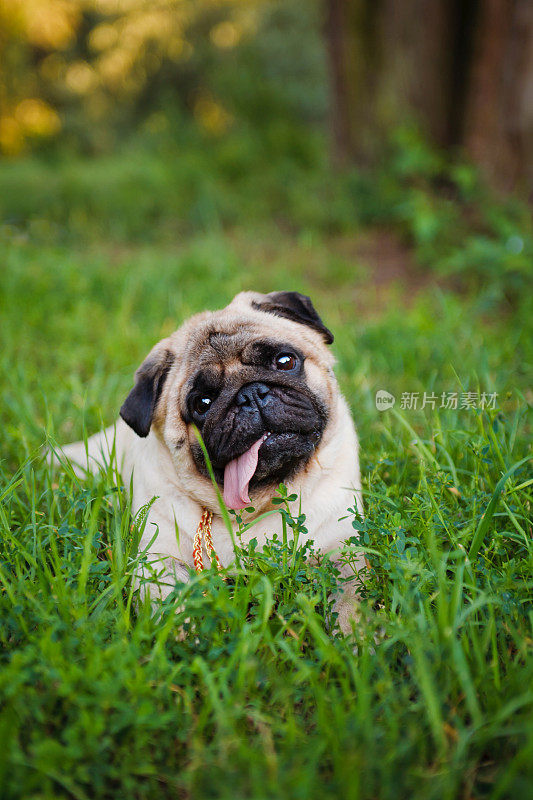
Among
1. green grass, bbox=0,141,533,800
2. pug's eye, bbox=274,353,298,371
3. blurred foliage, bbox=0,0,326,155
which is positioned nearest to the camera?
green grass, bbox=0,141,533,800

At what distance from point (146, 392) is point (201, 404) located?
0.27 m

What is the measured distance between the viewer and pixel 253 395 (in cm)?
245

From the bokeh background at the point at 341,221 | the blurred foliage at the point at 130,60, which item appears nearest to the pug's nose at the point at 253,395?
the bokeh background at the point at 341,221

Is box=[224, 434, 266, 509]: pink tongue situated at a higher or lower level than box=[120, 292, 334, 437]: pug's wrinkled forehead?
lower

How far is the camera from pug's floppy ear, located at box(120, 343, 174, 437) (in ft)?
8.28

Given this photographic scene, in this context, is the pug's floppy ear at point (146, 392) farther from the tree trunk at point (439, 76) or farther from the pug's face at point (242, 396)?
the tree trunk at point (439, 76)

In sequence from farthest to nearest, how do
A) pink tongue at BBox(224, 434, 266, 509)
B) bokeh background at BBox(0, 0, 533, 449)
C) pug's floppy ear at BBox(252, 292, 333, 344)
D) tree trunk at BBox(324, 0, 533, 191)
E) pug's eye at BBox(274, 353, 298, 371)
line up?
tree trunk at BBox(324, 0, 533, 191), bokeh background at BBox(0, 0, 533, 449), pug's floppy ear at BBox(252, 292, 333, 344), pug's eye at BBox(274, 353, 298, 371), pink tongue at BBox(224, 434, 266, 509)

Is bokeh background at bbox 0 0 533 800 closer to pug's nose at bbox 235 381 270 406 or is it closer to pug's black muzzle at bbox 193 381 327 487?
pug's black muzzle at bbox 193 381 327 487

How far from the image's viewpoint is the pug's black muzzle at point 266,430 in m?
2.38

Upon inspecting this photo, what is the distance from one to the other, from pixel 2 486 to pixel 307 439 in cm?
149

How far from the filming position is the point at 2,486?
8.86 feet

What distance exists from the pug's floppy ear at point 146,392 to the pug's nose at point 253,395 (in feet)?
1.41

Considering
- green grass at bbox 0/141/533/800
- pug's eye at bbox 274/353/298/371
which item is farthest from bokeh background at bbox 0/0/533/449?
pug's eye at bbox 274/353/298/371

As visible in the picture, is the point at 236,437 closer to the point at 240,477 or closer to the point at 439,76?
the point at 240,477
